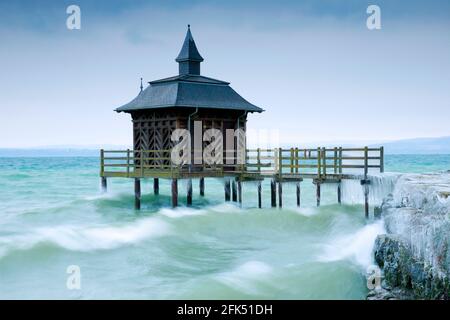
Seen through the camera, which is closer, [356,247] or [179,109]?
[356,247]

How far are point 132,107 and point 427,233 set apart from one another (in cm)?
1912

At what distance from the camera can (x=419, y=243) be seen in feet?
44.1

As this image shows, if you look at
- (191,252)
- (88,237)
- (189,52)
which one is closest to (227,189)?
(189,52)

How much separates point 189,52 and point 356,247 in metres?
16.3

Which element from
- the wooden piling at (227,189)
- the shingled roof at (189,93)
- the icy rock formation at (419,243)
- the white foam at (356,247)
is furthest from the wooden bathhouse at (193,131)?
the icy rock formation at (419,243)

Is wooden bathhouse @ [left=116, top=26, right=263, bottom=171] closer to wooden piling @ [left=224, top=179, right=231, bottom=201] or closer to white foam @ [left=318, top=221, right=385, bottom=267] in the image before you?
wooden piling @ [left=224, top=179, right=231, bottom=201]

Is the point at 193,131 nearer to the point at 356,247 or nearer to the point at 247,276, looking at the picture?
the point at 356,247

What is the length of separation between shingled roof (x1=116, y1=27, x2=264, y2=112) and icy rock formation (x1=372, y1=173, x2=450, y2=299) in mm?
13949

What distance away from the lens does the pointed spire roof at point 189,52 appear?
104 ft

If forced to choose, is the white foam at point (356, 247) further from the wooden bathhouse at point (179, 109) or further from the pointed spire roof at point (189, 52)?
the pointed spire roof at point (189, 52)

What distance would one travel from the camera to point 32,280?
17.2 m

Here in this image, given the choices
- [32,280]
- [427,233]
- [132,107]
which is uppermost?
[132,107]
